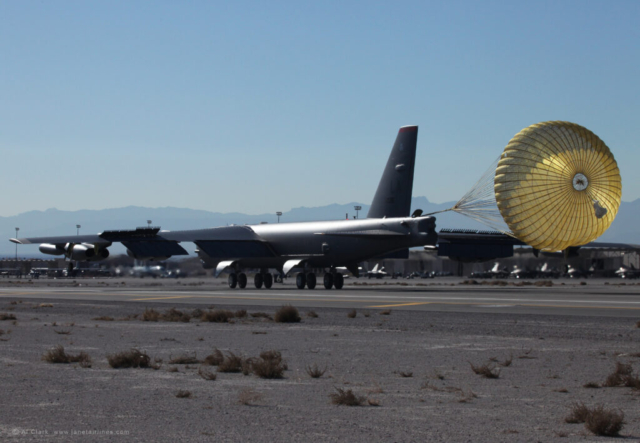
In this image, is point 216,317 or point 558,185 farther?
point 558,185

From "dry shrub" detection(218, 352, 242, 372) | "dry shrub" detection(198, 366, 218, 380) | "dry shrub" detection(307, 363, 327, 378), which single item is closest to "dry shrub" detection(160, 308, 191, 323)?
"dry shrub" detection(218, 352, 242, 372)

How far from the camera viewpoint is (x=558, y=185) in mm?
38188

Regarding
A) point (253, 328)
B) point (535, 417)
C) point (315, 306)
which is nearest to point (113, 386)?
point (535, 417)

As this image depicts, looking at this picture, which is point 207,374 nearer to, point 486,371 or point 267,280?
point 486,371

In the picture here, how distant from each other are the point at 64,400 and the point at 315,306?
22229mm

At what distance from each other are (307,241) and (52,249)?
22.5m

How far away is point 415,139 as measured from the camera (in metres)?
48.2

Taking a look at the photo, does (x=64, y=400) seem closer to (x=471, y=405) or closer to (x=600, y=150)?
(x=471, y=405)

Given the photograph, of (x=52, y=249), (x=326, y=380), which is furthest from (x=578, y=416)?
(x=52, y=249)

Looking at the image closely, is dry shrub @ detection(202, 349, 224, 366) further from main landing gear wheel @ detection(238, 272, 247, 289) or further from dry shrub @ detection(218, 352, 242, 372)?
main landing gear wheel @ detection(238, 272, 247, 289)

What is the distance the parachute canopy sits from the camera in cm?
3822

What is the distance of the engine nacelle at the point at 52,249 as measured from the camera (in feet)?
196

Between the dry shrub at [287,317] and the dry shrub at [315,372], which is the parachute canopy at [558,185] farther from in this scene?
the dry shrub at [315,372]

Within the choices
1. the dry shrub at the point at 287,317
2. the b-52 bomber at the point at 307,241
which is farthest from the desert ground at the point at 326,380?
the b-52 bomber at the point at 307,241
